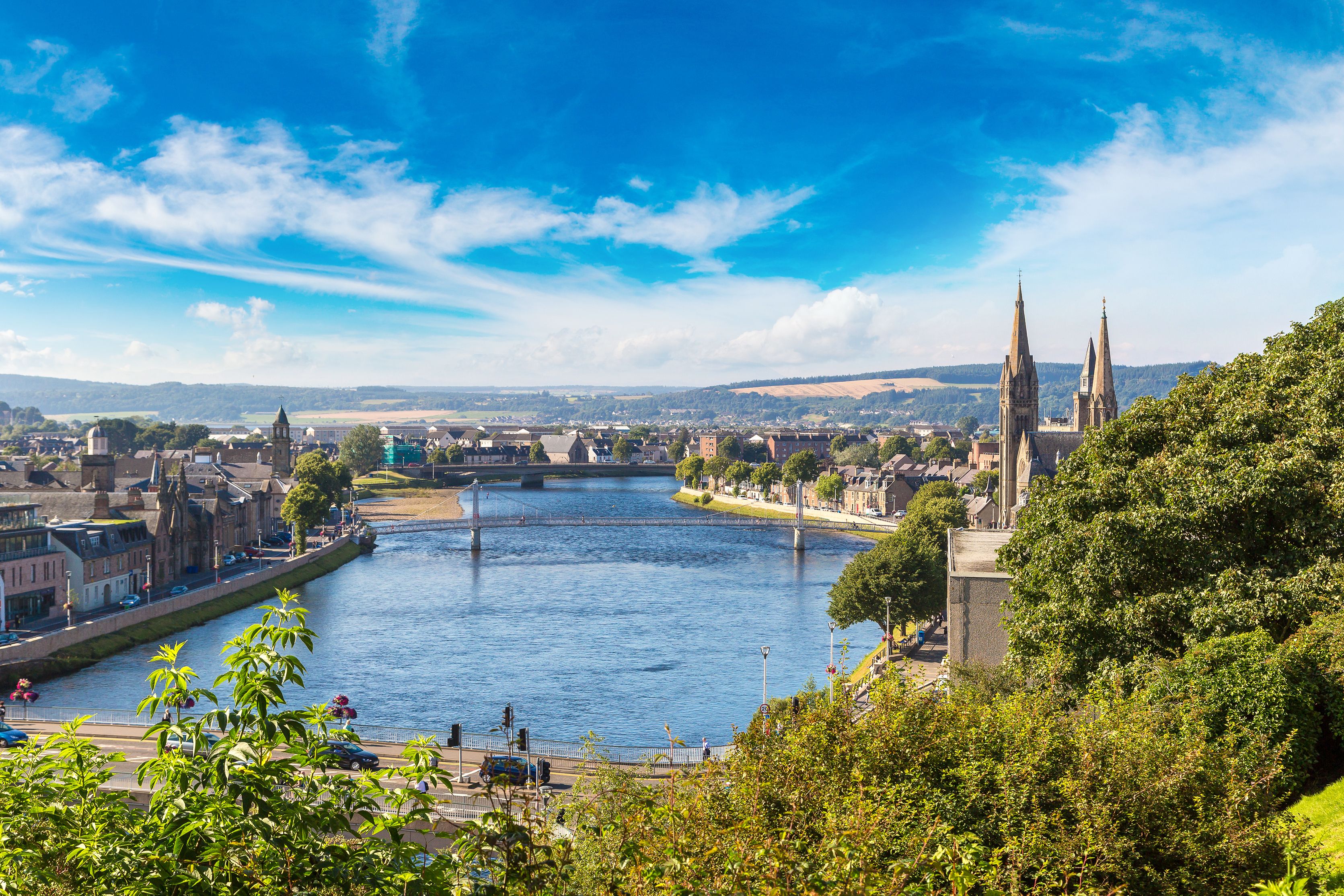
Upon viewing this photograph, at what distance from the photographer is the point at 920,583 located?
55094 mm

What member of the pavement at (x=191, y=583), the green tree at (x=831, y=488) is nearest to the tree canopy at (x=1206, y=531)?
the pavement at (x=191, y=583)

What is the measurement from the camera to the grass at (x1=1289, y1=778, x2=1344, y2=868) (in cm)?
1488

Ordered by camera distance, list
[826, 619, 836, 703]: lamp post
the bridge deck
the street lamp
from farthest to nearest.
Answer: the bridge deck → [826, 619, 836, 703]: lamp post → the street lamp

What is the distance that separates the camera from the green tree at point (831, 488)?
5630 inches

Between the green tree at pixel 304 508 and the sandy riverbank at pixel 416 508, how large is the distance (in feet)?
81.4

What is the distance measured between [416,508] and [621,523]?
48.3 m

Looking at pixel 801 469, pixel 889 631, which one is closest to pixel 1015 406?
pixel 801 469

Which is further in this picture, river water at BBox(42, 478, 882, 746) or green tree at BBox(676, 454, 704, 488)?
green tree at BBox(676, 454, 704, 488)

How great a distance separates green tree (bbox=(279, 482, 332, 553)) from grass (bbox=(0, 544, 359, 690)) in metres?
9.67

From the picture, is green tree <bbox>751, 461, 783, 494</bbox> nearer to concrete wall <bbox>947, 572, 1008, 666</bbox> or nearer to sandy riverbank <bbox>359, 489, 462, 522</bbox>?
sandy riverbank <bbox>359, 489, 462, 522</bbox>

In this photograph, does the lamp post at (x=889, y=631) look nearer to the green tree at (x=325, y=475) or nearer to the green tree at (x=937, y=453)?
the green tree at (x=325, y=475)

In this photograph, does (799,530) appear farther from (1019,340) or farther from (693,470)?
(693,470)

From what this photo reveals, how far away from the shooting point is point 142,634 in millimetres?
55469

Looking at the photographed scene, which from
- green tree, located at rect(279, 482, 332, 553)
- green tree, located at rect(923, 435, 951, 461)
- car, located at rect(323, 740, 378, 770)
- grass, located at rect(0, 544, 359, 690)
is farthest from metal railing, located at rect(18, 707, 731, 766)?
green tree, located at rect(923, 435, 951, 461)
